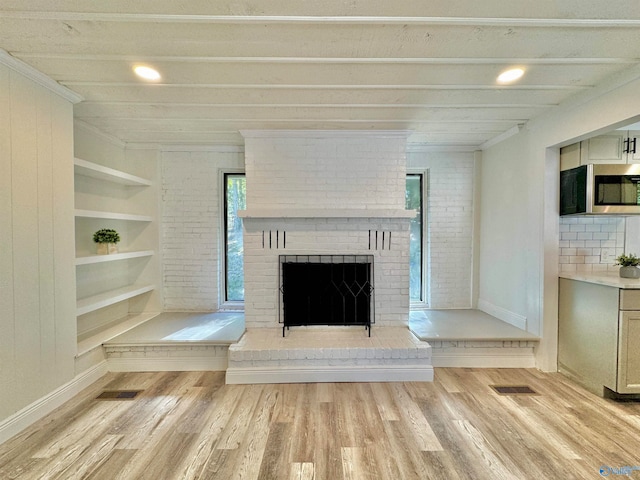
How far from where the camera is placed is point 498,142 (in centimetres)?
357

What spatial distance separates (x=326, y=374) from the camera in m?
2.72

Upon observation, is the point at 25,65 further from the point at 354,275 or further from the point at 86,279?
the point at 354,275

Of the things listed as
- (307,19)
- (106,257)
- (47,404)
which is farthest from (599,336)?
(106,257)

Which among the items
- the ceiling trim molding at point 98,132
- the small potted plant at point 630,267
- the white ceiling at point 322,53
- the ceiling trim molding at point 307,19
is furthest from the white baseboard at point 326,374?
the ceiling trim molding at point 98,132

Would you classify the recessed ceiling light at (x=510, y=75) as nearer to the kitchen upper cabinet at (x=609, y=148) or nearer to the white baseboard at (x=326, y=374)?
the kitchen upper cabinet at (x=609, y=148)

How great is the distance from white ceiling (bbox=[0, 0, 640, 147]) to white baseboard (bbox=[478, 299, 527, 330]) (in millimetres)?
A: 2106

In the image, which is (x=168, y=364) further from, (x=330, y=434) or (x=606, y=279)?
(x=606, y=279)

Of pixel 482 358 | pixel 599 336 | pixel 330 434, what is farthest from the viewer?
pixel 482 358

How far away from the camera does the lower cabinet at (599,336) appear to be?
89.7 inches

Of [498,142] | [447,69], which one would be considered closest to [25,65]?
[447,69]

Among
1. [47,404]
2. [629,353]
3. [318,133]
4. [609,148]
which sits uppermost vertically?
[318,133]

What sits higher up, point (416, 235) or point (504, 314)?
point (416, 235)

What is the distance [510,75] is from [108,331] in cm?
432

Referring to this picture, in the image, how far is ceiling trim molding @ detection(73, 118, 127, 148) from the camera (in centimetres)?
301
